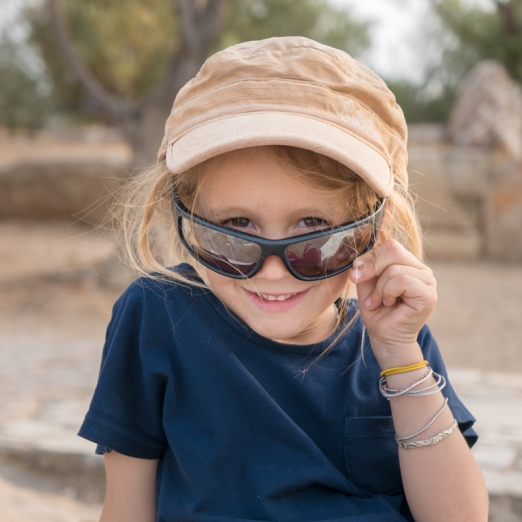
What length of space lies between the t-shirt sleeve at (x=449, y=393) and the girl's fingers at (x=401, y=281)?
19cm

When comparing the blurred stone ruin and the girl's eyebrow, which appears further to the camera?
the blurred stone ruin

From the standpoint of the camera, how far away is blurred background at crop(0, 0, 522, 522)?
2820 mm

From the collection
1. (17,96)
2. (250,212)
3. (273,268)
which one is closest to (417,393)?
(273,268)

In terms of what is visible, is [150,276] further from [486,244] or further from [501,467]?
[486,244]

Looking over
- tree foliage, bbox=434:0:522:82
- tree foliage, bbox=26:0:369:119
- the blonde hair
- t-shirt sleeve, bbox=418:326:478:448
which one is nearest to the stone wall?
tree foliage, bbox=434:0:522:82

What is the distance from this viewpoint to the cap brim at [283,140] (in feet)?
4.25

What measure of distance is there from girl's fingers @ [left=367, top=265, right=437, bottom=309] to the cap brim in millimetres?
171

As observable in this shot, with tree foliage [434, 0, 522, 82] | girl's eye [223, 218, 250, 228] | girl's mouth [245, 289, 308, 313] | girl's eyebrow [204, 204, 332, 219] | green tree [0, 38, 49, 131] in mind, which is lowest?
girl's mouth [245, 289, 308, 313]

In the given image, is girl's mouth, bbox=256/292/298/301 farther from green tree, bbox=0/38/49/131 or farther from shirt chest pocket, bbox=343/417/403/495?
green tree, bbox=0/38/49/131

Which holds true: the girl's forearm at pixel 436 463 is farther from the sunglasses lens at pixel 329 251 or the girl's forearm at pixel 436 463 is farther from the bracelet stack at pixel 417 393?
the sunglasses lens at pixel 329 251

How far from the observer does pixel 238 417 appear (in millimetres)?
1446

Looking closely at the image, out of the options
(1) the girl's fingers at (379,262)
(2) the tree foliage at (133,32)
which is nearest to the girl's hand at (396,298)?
(1) the girl's fingers at (379,262)

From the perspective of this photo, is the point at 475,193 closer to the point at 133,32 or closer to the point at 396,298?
the point at 396,298

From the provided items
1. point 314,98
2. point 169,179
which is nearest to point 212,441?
point 169,179
